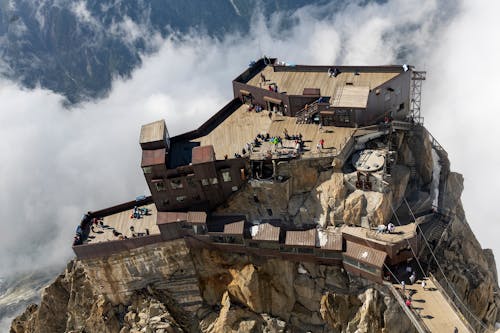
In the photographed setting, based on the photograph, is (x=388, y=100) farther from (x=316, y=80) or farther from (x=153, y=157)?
(x=153, y=157)

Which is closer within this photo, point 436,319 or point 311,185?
point 436,319

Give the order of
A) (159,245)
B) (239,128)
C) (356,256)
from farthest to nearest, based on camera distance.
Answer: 1. (239,128)
2. (159,245)
3. (356,256)

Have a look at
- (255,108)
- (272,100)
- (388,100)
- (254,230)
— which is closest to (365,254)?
(254,230)

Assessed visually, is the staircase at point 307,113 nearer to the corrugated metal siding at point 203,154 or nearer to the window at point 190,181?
the corrugated metal siding at point 203,154

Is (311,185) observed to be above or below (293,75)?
below

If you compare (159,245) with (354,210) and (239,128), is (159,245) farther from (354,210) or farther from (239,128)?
(354,210)

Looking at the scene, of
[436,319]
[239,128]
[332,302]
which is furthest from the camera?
[239,128]

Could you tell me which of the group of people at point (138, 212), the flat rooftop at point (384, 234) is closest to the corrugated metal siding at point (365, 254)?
the flat rooftop at point (384, 234)

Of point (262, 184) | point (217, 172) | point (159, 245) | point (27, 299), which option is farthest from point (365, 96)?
point (27, 299)
